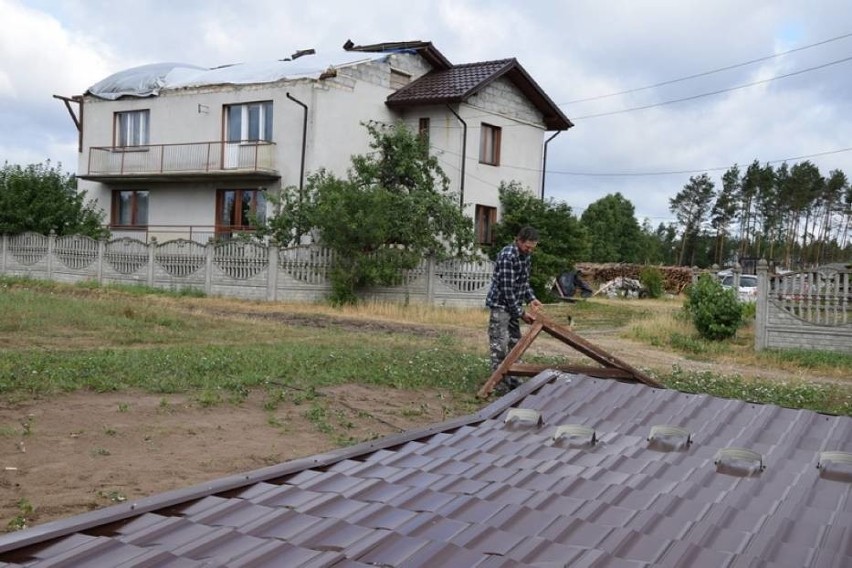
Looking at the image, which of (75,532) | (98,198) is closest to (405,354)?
(75,532)

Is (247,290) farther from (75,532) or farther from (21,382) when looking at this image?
(75,532)

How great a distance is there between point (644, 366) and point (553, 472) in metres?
9.58

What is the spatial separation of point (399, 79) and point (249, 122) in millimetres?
5317

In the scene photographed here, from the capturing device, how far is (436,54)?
1166 inches

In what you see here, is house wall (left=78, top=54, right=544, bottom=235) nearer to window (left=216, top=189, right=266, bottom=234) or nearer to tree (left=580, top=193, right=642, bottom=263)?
window (left=216, top=189, right=266, bottom=234)

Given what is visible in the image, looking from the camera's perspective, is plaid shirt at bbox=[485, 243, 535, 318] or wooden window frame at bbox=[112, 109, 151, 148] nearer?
plaid shirt at bbox=[485, 243, 535, 318]

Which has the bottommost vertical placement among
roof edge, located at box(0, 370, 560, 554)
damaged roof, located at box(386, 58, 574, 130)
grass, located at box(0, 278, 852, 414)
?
grass, located at box(0, 278, 852, 414)

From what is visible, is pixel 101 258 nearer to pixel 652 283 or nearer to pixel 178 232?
pixel 178 232

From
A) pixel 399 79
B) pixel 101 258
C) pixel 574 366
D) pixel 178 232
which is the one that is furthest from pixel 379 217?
pixel 574 366

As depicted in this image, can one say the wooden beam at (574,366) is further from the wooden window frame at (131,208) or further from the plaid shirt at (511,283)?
the wooden window frame at (131,208)

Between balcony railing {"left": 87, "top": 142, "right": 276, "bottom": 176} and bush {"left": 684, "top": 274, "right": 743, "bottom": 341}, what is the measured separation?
15.1 meters

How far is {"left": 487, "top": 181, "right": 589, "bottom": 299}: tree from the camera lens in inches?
1066

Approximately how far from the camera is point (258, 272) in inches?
905

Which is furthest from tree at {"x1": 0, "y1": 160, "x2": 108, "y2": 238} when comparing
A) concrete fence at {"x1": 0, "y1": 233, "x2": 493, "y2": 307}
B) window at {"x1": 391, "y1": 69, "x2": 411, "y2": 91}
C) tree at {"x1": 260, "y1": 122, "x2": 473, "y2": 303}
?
window at {"x1": 391, "y1": 69, "x2": 411, "y2": 91}
